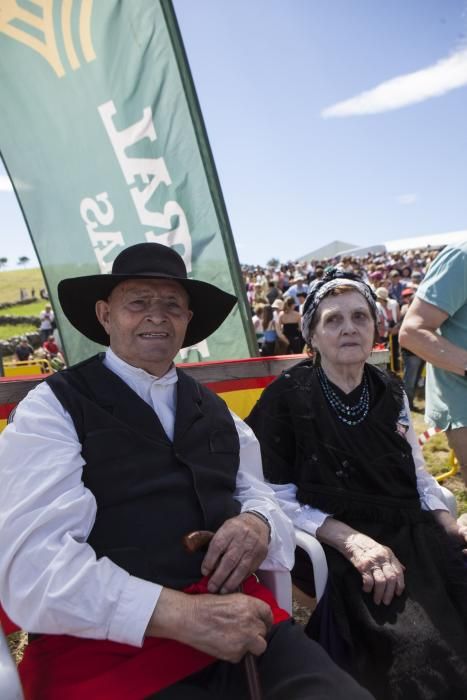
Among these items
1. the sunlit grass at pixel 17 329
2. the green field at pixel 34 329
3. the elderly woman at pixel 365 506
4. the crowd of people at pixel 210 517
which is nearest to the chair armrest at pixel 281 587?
the crowd of people at pixel 210 517

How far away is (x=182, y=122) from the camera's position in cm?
376

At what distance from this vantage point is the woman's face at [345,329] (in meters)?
2.25

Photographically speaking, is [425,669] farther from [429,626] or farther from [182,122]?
[182,122]

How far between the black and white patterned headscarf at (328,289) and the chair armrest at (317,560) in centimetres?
91

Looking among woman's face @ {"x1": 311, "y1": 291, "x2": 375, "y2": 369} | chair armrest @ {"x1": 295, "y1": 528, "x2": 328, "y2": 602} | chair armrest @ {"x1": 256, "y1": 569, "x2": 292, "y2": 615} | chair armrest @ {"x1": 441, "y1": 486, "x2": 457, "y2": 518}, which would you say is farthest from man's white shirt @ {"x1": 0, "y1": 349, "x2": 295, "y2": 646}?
chair armrest @ {"x1": 441, "y1": 486, "x2": 457, "y2": 518}

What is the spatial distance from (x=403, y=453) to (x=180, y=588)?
3.74 ft

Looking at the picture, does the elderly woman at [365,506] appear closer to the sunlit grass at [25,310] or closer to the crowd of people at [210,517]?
the crowd of people at [210,517]

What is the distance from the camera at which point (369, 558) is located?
6.23 ft

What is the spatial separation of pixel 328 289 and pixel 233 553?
122 cm

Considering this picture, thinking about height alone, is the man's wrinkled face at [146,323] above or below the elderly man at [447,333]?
above

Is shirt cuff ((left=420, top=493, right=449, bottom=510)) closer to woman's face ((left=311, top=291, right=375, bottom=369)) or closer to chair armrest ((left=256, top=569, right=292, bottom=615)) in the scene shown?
woman's face ((left=311, top=291, right=375, bottom=369))

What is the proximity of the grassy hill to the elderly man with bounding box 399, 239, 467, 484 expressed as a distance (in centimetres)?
5166

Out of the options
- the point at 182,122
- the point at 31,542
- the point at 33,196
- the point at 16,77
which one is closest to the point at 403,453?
the point at 31,542

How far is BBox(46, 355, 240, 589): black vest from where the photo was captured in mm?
1541
